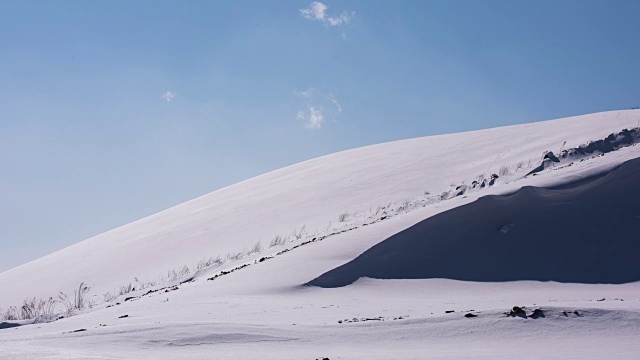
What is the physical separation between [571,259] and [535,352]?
216 inches

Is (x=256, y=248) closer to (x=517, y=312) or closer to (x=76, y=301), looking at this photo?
(x=76, y=301)

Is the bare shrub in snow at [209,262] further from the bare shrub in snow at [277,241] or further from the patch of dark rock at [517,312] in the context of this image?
the patch of dark rock at [517,312]

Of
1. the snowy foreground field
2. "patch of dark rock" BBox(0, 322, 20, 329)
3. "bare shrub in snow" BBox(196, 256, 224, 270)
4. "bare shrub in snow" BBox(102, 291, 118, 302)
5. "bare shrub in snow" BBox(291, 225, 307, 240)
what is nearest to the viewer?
the snowy foreground field

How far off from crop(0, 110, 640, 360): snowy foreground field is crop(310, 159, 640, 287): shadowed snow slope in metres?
0.03

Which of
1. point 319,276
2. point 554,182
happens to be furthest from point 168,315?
point 554,182

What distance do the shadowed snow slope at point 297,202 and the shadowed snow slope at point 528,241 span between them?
2.35m

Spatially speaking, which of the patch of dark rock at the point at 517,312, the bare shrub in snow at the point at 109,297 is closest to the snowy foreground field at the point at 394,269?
the patch of dark rock at the point at 517,312

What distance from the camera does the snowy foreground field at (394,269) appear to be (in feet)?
20.3

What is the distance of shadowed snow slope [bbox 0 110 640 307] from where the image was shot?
1700 centimetres

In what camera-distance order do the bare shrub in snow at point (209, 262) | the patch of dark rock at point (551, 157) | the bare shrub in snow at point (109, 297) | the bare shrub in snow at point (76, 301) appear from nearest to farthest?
the bare shrub in snow at point (76, 301), the bare shrub in snow at point (109, 297), the bare shrub in snow at point (209, 262), the patch of dark rock at point (551, 157)

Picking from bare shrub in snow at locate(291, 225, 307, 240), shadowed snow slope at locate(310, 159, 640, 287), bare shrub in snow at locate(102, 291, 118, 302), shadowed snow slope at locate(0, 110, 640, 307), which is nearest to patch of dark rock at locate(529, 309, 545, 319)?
shadowed snow slope at locate(310, 159, 640, 287)

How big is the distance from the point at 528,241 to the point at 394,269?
2326 mm

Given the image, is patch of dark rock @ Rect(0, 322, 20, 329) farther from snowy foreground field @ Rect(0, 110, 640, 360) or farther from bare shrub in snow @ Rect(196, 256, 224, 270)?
bare shrub in snow @ Rect(196, 256, 224, 270)

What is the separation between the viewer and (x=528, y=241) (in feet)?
36.3
